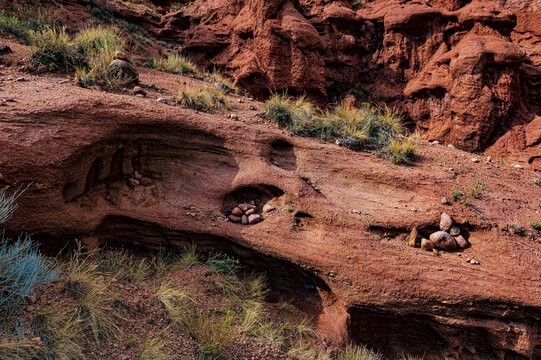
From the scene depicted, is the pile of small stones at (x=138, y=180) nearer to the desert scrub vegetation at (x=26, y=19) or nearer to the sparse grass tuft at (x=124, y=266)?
the sparse grass tuft at (x=124, y=266)

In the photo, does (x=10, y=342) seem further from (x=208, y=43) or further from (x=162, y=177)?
(x=208, y=43)

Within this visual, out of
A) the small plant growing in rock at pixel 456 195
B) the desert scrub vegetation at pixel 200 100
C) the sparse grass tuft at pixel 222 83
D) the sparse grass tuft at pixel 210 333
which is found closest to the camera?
the sparse grass tuft at pixel 210 333

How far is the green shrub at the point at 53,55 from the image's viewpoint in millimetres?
4641

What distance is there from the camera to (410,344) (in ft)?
12.8

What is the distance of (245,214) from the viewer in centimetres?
413

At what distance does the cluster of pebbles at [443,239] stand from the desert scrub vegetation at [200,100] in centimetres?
374

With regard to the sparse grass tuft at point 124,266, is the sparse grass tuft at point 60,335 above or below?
above

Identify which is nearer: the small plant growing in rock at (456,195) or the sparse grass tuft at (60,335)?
the sparse grass tuft at (60,335)

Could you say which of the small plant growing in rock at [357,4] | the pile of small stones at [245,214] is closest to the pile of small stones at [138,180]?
the pile of small stones at [245,214]

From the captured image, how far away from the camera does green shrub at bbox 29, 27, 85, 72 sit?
4641 millimetres

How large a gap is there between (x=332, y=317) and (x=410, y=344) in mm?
1149

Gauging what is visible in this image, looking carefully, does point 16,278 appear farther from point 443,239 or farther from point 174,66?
point 174,66

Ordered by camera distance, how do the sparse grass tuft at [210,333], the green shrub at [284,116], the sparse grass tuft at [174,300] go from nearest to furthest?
the sparse grass tuft at [210,333] → the sparse grass tuft at [174,300] → the green shrub at [284,116]

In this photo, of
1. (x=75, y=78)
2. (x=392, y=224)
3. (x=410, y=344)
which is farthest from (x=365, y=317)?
(x=75, y=78)
